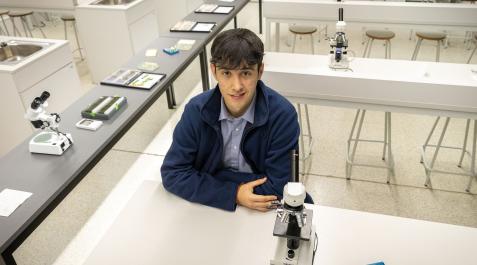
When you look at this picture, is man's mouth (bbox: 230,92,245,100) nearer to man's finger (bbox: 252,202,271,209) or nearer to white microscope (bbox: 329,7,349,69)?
man's finger (bbox: 252,202,271,209)

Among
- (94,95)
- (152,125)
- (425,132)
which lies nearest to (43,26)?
(152,125)

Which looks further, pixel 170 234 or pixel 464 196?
pixel 464 196

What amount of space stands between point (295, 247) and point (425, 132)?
263cm

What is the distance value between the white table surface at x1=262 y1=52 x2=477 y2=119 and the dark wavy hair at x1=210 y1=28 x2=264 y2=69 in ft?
3.69

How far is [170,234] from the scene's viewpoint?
129 cm

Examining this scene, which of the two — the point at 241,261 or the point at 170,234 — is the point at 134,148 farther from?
the point at 241,261

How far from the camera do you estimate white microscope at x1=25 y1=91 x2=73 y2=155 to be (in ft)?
5.27

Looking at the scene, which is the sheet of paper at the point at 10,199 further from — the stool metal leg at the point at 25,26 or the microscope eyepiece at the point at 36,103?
the stool metal leg at the point at 25,26

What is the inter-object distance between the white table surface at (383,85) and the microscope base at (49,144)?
50.5 inches

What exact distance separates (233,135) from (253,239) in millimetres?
437

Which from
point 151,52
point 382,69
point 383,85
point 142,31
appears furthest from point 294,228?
point 142,31

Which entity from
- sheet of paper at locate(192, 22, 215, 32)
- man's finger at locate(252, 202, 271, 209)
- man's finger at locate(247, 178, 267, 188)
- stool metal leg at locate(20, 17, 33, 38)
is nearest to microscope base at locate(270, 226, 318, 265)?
man's finger at locate(252, 202, 271, 209)

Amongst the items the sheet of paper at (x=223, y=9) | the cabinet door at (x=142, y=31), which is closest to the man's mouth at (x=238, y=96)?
the sheet of paper at (x=223, y=9)

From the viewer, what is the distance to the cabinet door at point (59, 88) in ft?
9.82
